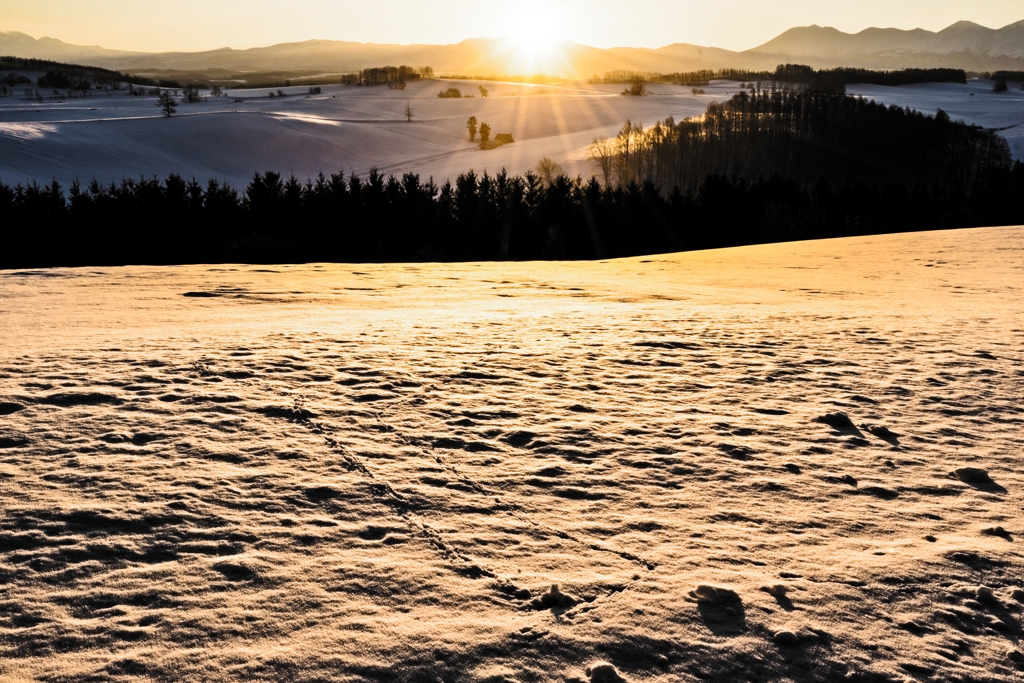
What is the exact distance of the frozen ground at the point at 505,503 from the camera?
107 inches

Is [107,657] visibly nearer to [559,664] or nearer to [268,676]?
[268,676]

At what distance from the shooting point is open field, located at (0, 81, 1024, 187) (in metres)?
90.8

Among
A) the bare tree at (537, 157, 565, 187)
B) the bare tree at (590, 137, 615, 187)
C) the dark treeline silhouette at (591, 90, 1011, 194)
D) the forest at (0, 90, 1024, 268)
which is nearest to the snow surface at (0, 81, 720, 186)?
the bare tree at (590, 137, 615, 187)

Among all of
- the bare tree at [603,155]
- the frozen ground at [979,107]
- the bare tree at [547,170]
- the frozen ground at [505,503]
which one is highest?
the frozen ground at [979,107]

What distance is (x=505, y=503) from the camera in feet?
12.8

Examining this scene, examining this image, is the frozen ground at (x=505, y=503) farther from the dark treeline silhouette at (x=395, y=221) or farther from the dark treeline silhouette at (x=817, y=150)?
the dark treeline silhouette at (x=817, y=150)

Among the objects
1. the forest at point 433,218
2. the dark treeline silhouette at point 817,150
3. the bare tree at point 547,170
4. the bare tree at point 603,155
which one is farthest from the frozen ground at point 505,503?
the dark treeline silhouette at point 817,150

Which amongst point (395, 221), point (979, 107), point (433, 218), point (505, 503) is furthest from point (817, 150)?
point (505, 503)

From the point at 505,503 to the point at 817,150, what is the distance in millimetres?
124193

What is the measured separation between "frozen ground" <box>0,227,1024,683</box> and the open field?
8532cm

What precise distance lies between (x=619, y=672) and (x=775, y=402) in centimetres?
362

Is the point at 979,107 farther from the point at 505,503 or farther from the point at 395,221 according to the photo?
the point at 505,503

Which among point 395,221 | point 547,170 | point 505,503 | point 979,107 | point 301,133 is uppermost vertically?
point 979,107

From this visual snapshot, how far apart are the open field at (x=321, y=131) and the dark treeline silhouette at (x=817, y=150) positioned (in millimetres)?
9986
